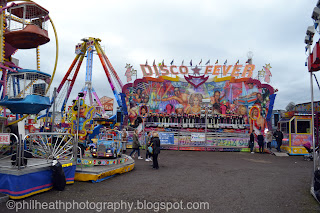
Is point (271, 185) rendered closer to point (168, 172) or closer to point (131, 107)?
point (168, 172)

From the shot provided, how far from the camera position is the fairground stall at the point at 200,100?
2389 cm

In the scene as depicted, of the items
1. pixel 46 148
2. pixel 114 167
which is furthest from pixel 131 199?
pixel 46 148

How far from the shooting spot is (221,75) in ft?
82.2

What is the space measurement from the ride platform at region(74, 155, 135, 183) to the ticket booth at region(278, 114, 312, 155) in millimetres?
13418

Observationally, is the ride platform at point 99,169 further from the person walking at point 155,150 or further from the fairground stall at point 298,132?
the fairground stall at point 298,132

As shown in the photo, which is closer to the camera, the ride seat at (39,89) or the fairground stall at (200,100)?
the ride seat at (39,89)

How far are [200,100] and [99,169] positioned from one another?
686 inches

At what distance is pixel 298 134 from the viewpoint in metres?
18.6

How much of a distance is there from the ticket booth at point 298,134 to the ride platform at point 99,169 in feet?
44.0

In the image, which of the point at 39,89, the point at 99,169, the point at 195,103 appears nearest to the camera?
the point at 99,169

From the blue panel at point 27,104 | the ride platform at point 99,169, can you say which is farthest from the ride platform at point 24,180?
the blue panel at point 27,104

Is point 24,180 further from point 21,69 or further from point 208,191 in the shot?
point 21,69

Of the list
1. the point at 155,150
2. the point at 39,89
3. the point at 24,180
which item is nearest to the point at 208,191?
the point at 155,150

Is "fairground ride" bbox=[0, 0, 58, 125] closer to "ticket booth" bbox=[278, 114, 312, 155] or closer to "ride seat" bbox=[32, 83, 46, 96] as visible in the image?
"ride seat" bbox=[32, 83, 46, 96]
